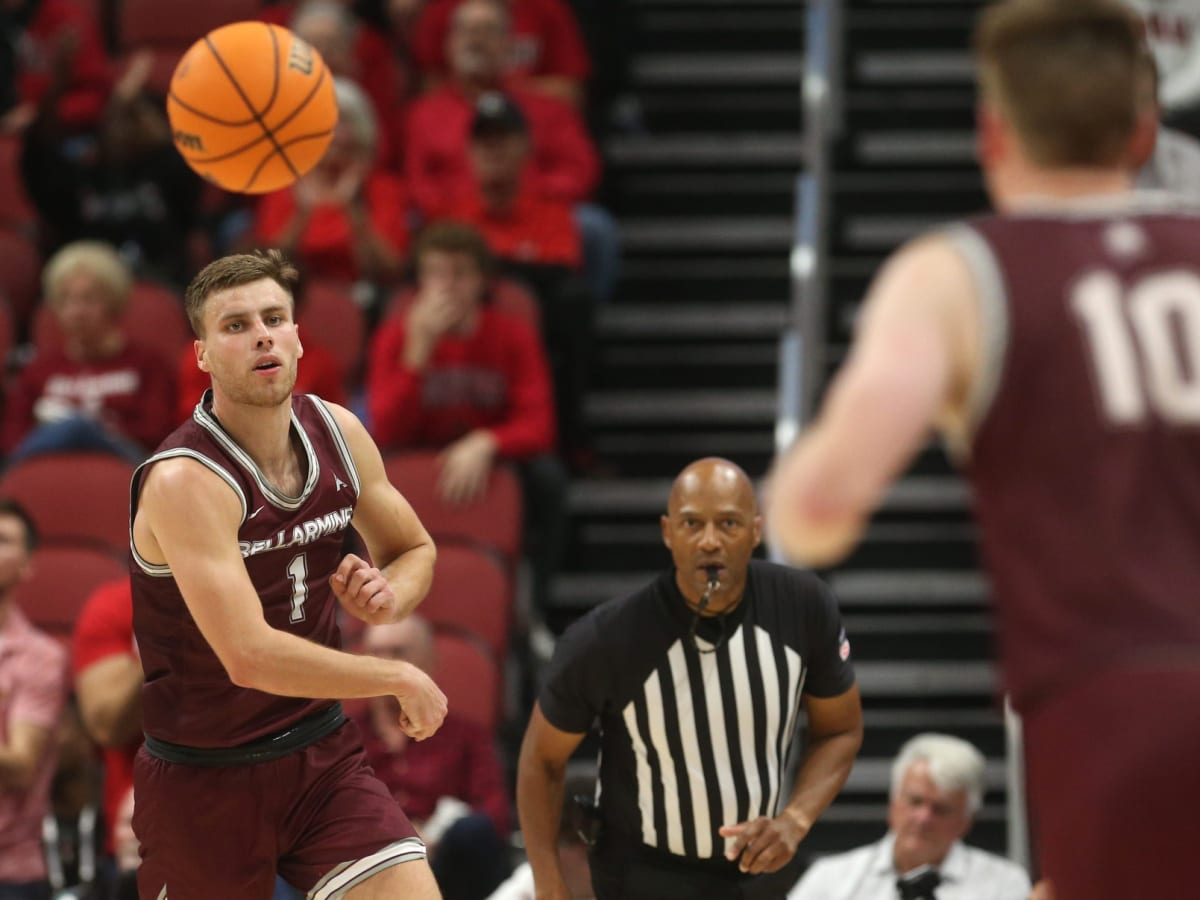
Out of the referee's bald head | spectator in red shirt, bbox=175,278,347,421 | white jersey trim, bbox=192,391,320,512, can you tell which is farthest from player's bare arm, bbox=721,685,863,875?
spectator in red shirt, bbox=175,278,347,421

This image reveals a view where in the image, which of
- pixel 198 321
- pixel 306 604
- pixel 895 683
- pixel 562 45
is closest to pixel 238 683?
pixel 306 604

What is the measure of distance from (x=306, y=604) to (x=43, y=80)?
21.0 ft

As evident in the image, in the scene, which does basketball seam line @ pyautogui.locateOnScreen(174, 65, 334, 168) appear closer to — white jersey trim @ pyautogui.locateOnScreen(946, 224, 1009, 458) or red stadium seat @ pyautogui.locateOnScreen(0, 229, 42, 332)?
white jersey trim @ pyautogui.locateOnScreen(946, 224, 1009, 458)

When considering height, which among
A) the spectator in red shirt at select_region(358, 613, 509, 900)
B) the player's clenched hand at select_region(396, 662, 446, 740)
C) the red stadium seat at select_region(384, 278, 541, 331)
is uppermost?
the red stadium seat at select_region(384, 278, 541, 331)

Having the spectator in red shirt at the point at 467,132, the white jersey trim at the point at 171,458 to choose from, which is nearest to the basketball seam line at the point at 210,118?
the white jersey trim at the point at 171,458

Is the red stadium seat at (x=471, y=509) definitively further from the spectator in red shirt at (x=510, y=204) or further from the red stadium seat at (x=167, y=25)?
the red stadium seat at (x=167, y=25)

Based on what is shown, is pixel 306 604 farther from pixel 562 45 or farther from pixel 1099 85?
pixel 562 45

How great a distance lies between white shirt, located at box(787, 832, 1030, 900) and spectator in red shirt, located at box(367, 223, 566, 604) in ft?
6.06

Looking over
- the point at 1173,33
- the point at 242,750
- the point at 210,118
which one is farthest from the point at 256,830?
the point at 1173,33

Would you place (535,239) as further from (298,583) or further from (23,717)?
(298,583)

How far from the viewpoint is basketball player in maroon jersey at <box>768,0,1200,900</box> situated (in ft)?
8.02

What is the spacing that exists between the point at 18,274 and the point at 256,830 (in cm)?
524

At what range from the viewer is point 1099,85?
8.32ft

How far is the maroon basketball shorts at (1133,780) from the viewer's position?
7.98 ft
